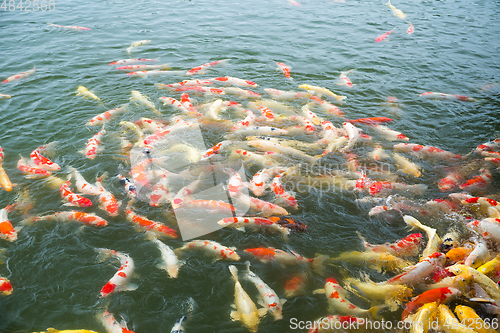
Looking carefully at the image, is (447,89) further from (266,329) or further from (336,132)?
(266,329)

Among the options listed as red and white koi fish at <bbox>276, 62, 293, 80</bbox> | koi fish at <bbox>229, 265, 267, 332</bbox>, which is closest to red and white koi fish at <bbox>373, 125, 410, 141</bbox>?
red and white koi fish at <bbox>276, 62, 293, 80</bbox>

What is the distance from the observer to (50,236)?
16.2 ft

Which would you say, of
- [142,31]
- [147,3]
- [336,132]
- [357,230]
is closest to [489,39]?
[336,132]

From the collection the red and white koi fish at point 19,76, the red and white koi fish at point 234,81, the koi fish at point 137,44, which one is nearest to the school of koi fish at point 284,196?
the red and white koi fish at point 234,81

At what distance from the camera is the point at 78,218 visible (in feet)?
16.8

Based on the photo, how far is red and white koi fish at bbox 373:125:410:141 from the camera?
23.5 feet

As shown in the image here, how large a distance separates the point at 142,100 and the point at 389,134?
628 centimetres

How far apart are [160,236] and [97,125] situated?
3.99 metres

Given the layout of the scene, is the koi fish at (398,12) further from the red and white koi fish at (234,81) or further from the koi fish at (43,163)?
the koi fish at (43,163)

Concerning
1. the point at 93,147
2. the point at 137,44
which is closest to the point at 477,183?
the point at 93,147

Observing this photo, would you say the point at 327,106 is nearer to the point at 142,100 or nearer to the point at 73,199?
the point at 142,100

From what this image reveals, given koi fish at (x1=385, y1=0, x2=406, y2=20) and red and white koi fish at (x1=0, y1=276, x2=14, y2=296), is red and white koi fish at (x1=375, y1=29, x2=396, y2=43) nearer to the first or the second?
koi fish at (x1=385, y1=0, x2=406, y2=20)

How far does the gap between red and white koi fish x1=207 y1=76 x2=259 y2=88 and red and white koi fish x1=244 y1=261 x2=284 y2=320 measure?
237 inches

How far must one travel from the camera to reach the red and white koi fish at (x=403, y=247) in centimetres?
467
